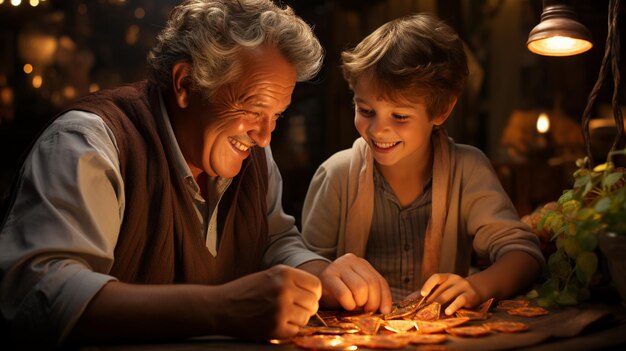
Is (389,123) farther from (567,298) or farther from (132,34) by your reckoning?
(132,34)

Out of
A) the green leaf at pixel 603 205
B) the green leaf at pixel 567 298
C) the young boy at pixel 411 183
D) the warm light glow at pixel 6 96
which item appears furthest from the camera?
the warm light glow at pixel 6 96

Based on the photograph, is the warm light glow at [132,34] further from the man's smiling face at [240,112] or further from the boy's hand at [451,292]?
the boy's hand at [451,292]

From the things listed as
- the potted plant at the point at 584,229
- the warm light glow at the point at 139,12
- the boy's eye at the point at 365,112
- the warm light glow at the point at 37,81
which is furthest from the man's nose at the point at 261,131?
the warm light glow at the point at 139,12

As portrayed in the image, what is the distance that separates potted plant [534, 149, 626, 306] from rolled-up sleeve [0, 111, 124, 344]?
1191mm

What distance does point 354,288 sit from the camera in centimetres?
197

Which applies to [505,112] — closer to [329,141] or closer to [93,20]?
[329,141]

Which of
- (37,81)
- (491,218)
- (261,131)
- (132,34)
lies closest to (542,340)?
(491,218)

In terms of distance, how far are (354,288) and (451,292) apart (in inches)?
11.6

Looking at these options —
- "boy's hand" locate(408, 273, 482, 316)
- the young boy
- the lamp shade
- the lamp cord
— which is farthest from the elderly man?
the lamp cord

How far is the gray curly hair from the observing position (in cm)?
205

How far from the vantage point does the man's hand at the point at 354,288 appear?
6.44ft

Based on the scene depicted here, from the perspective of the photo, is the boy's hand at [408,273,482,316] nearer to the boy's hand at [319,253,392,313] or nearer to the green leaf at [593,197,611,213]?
the boy's hand at [319,253,392,313]

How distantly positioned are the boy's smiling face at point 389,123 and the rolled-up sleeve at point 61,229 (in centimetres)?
99

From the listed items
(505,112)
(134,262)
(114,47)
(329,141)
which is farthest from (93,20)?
(134,262)
